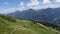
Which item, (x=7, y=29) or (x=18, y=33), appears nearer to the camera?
(x=18, y=33)

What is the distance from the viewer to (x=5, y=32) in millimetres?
118500

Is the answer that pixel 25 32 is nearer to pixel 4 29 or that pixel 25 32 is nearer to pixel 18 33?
pixel 18 33

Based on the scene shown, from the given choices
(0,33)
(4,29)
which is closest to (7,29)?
(4,29)

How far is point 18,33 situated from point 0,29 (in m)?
17.9

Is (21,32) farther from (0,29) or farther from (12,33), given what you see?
(0,29)

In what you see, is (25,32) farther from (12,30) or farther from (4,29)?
(4,29)

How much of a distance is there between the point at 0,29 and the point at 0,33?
37.9 ft

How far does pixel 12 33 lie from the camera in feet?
372

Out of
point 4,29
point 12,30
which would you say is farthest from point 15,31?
point 4,29

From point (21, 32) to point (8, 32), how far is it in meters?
8.70

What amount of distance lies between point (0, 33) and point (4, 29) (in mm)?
12699

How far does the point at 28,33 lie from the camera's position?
11419 centimetres

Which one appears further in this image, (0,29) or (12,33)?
(0,29)

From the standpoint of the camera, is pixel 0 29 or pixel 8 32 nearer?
pixel 8 32
